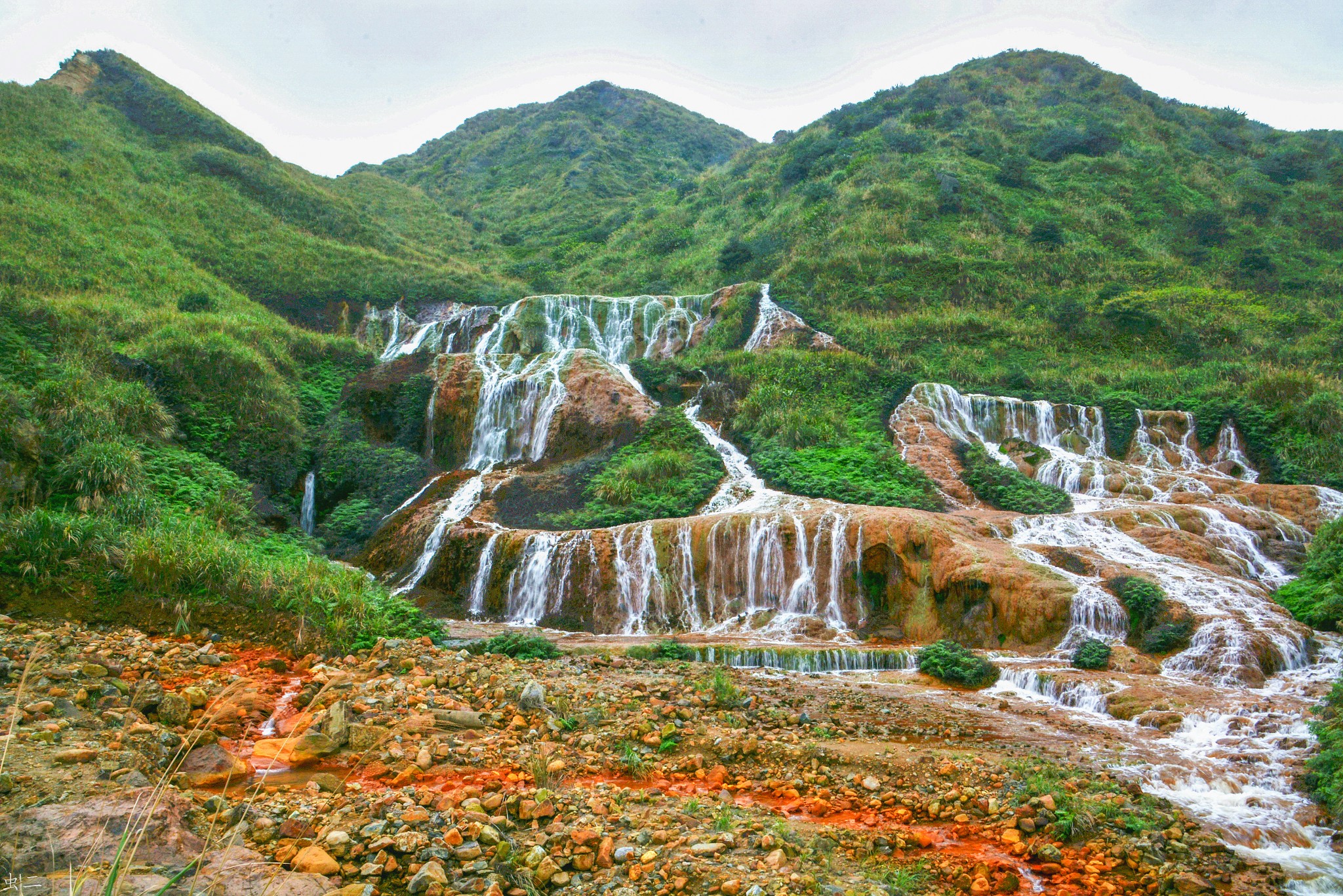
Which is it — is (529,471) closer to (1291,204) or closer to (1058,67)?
(1291,204)

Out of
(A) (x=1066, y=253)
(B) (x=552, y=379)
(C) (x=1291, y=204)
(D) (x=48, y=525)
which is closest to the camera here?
(D) (x=48, y=525)

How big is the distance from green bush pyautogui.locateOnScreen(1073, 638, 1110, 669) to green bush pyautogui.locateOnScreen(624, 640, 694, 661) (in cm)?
493

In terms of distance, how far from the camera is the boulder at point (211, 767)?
4418 mm

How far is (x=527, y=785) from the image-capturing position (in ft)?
15.6

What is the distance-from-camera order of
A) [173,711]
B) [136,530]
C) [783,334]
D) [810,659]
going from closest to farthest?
[173,711] < [136,530] < [810,659] < [783,334]

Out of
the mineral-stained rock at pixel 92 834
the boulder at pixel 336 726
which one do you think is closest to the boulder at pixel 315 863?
the mineral-stained rock at pixel 92 834

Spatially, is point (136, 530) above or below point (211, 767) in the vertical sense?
above

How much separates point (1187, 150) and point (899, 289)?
976 inches

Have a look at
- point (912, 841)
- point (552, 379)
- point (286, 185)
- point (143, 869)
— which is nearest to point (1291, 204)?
point (552, 379)

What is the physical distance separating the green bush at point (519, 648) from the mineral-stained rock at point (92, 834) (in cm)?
540

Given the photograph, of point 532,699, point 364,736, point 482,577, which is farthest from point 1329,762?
point 482,577

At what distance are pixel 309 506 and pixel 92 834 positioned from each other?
52.1ft

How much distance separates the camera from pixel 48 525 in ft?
25.7

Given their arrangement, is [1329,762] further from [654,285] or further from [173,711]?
[654,285]
